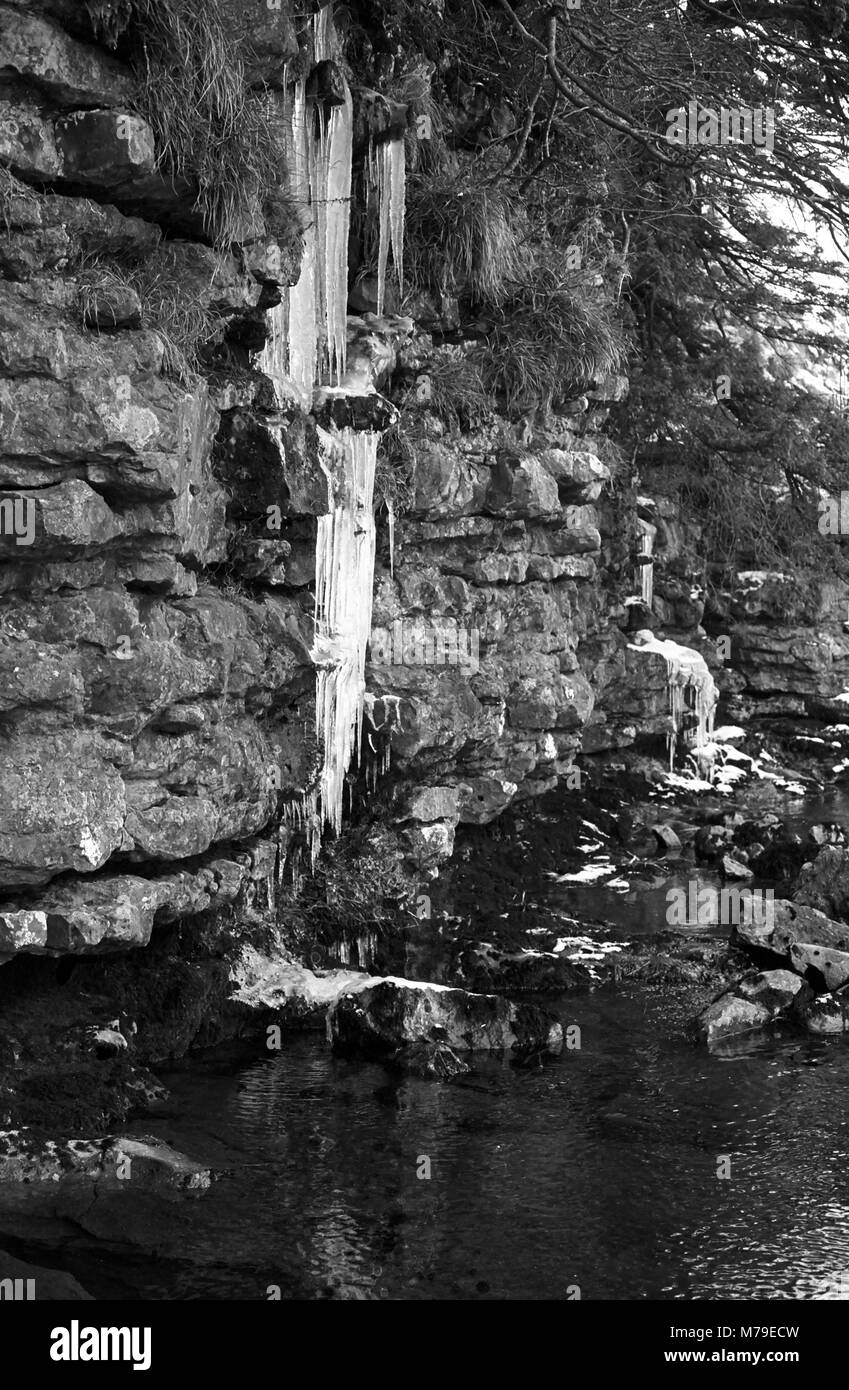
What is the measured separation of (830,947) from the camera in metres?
11.5

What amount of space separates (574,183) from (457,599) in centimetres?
491

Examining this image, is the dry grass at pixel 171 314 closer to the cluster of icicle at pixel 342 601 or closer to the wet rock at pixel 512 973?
the cluster of icicle at pixel 342 601

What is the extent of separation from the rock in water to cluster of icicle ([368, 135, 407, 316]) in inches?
235

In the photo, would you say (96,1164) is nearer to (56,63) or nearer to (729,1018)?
(729,1018)

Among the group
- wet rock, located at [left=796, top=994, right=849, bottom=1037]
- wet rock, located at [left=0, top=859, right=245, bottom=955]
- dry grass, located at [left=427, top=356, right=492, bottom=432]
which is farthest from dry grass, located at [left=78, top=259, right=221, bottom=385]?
wet rock, located at [left=796, top=994, right=849, bottom=1037]

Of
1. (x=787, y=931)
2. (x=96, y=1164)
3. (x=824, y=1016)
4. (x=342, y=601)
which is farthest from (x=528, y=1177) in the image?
(x=342, y=601)

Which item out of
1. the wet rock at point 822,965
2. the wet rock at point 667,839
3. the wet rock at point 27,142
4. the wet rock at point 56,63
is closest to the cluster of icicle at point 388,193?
the wet rock at point 56,63

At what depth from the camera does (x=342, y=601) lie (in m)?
11.7

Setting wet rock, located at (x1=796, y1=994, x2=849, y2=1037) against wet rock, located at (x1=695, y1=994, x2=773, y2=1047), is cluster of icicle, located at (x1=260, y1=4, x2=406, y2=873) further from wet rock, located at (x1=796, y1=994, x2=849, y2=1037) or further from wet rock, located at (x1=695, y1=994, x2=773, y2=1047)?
wet rock, located at (x1=796, y1=994, x2=849, y2=1037)

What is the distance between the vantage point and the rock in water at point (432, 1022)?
960 centimetres

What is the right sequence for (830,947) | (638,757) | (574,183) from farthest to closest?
1. (638,757)
2. (574,183)
3. (830,947)
